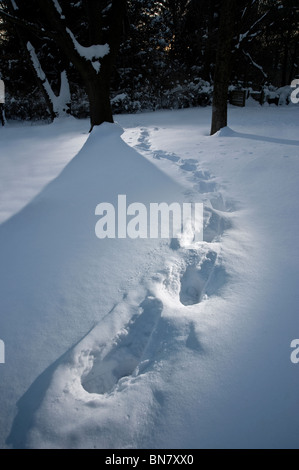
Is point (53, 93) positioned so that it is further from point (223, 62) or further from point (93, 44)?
point (223, 62)

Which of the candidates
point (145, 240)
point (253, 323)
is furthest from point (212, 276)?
point (145, 240)

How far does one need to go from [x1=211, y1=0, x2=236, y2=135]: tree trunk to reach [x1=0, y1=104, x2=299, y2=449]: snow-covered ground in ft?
10.3

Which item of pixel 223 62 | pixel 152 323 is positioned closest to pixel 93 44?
pixel 223 62

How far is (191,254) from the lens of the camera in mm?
2064

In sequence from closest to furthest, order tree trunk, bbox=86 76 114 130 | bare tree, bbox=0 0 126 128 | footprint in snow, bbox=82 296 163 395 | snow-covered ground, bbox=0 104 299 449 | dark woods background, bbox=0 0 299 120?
snow-covered ground, bbox=0 104 299 449 < footprint in snow, bbox=82 296 163 395 < bare tree, bbox=0 0 126 128 < tree trunk, bbox=86 76 114 130 < dark woods background, bbox=0 0 299 120

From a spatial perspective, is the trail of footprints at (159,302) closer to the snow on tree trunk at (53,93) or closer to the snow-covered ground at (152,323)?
the snow-covered ground at (152,323)

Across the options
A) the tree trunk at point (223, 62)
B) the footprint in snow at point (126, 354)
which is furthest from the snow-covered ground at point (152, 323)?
the tree trunk at point (223, 62)

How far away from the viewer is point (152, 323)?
1.58 meters

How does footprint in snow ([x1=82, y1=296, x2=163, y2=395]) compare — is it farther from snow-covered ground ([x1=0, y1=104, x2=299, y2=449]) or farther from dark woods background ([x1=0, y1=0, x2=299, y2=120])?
dark woods background ([x1=0, y1=0, x2=299, y2=120])

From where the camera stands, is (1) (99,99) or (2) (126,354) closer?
(2) (126,354)

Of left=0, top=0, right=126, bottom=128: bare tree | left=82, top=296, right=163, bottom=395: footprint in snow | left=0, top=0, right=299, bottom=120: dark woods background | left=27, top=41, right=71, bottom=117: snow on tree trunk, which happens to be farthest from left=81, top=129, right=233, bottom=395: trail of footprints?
left=0, top=0, right=299, bottom=120: dark woods background

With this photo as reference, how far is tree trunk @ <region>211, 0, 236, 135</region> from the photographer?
16.1 ft

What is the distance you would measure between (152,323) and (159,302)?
148 mm

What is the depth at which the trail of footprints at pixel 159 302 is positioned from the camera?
1.38 metres
